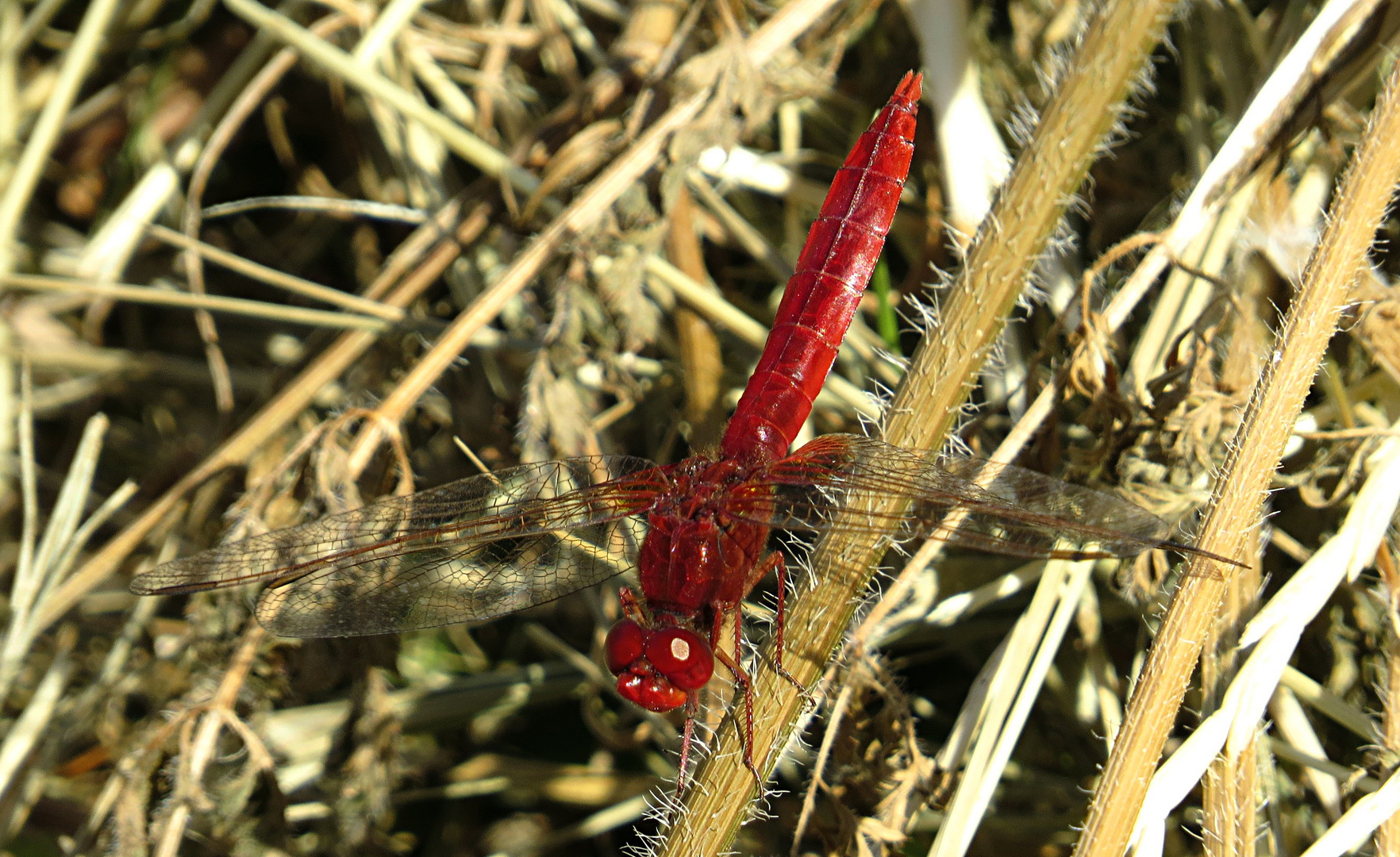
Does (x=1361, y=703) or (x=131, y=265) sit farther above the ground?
(x=1361, y=703)

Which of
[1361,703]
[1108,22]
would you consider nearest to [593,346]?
[1108,22]

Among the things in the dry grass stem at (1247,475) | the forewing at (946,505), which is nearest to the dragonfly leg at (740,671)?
the forewing at (946,505)

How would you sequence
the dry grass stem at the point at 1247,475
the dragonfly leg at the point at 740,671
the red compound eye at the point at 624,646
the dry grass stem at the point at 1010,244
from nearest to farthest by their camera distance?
the dry grass stem at the point at 1247,475 → the dragonfly leg at the point at 740,671 → the dry grass stem at the point at 1010,244 → the red compound eye at the point at 624,646

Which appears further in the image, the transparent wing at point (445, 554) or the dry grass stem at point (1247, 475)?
the transparent wing at point (445, 554)

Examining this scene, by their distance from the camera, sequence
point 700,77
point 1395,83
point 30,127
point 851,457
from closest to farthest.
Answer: point 1395,83
point 851,457
point 700,77
point 30,127

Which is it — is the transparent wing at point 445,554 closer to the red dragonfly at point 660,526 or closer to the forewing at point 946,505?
the red dragonfly at point 660,526

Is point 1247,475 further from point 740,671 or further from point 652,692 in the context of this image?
point 652,692

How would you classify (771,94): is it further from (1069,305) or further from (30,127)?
(30,127)
